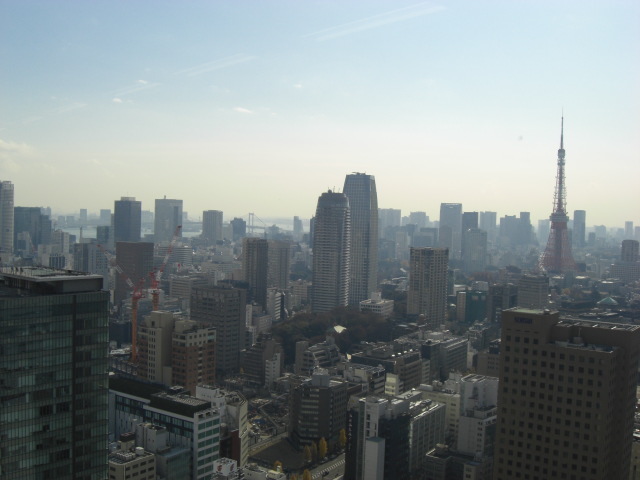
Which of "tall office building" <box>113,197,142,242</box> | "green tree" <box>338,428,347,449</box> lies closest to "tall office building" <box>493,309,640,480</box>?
"green tree" <box>338,428,347,449</box>

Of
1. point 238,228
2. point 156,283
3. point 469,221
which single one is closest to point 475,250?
point 469,221

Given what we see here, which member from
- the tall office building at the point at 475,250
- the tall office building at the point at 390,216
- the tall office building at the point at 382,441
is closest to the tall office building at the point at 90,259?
the tall office building at the point at 382,441

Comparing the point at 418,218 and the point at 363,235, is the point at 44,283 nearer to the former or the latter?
the point at 363,235

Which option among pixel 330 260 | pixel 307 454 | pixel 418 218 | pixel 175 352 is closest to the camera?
pixel 307 454

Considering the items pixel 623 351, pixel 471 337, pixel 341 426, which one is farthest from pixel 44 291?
pixel 471 337

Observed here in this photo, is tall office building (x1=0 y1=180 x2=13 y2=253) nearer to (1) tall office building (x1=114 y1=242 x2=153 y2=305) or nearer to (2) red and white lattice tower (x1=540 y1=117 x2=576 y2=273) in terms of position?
(1) tall office building (x1=114 y1=242 x2=153 y2=305)

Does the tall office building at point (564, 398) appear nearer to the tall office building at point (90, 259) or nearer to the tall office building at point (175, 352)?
the tall office building at point (175, 352)
